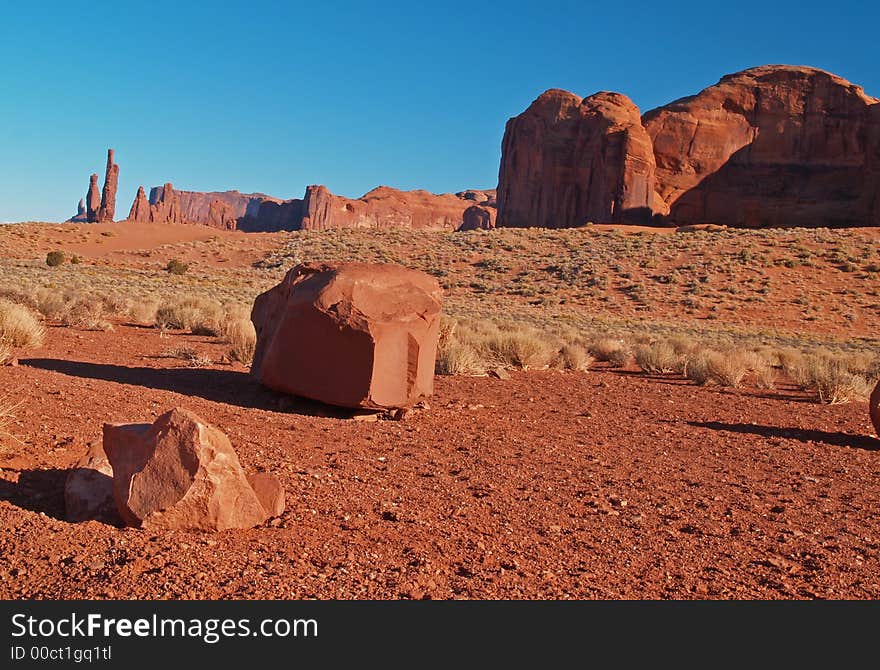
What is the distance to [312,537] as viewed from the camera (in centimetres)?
454

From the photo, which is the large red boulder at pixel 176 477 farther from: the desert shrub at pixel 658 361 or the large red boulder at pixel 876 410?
the desert shrub at pixel 658 361

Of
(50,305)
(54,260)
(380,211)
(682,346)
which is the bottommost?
(50,305)

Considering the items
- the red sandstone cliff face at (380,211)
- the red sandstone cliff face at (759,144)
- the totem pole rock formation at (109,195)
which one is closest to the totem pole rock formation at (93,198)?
the totem pole rock formation at (109,195)

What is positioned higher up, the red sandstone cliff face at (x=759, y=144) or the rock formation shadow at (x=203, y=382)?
the red sandstone cliff face at (x=759, y=144)

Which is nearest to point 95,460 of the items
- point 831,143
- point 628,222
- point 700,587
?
point 700,587

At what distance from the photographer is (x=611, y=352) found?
17.4 m

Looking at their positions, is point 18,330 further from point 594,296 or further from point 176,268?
point 176,268

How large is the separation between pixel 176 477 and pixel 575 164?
3179 inches

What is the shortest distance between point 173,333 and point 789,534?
1368 centimetres

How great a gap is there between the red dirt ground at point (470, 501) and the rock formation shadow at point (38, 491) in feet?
0.06

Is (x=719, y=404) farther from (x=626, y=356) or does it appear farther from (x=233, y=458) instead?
(x=233, y=458)

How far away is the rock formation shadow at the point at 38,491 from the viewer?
463 cm

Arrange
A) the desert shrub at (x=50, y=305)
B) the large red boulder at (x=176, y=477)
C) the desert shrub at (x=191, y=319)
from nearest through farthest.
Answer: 1. the large red boulder at (x=176, y=477)
2. the desert shrub at (x=191, y=319)
3. the desert shrub at (x=50, y=305)

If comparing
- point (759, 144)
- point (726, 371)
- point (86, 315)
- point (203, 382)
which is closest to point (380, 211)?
point (759, 144)
